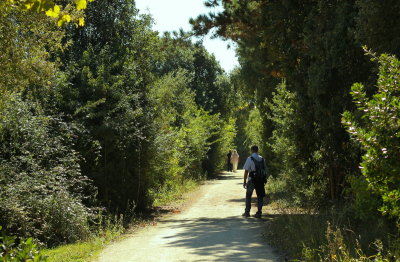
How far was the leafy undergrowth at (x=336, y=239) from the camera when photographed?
6614 millimetres

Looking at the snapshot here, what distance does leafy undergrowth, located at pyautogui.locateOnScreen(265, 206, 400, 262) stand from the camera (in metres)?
6.61

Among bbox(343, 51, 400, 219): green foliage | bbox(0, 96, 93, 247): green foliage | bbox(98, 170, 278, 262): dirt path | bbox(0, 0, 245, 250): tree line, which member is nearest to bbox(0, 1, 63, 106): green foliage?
bbox(0, 0, 245, 250): tree line

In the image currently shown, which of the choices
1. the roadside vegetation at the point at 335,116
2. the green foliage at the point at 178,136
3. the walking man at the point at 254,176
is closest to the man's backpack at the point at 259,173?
the walking man at the point at 254,176

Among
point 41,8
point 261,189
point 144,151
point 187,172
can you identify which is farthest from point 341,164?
point 187,172

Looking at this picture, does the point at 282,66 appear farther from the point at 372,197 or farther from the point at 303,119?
the point at 372,197

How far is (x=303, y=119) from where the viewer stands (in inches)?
494

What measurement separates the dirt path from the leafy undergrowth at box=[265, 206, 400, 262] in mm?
403

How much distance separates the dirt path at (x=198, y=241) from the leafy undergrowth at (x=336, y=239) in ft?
1.32

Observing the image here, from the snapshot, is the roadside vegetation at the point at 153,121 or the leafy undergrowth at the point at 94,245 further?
the leafy undergrowth at the point at 94,245

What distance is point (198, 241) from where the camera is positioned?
10211 mm

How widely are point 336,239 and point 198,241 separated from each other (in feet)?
13.1

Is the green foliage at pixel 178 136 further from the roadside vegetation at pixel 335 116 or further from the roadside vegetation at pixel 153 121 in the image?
the roadside vegetation at pixel 335 116

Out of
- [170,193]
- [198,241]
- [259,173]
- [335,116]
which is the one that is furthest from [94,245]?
[170,193]

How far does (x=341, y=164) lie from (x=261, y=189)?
2.80 metres
